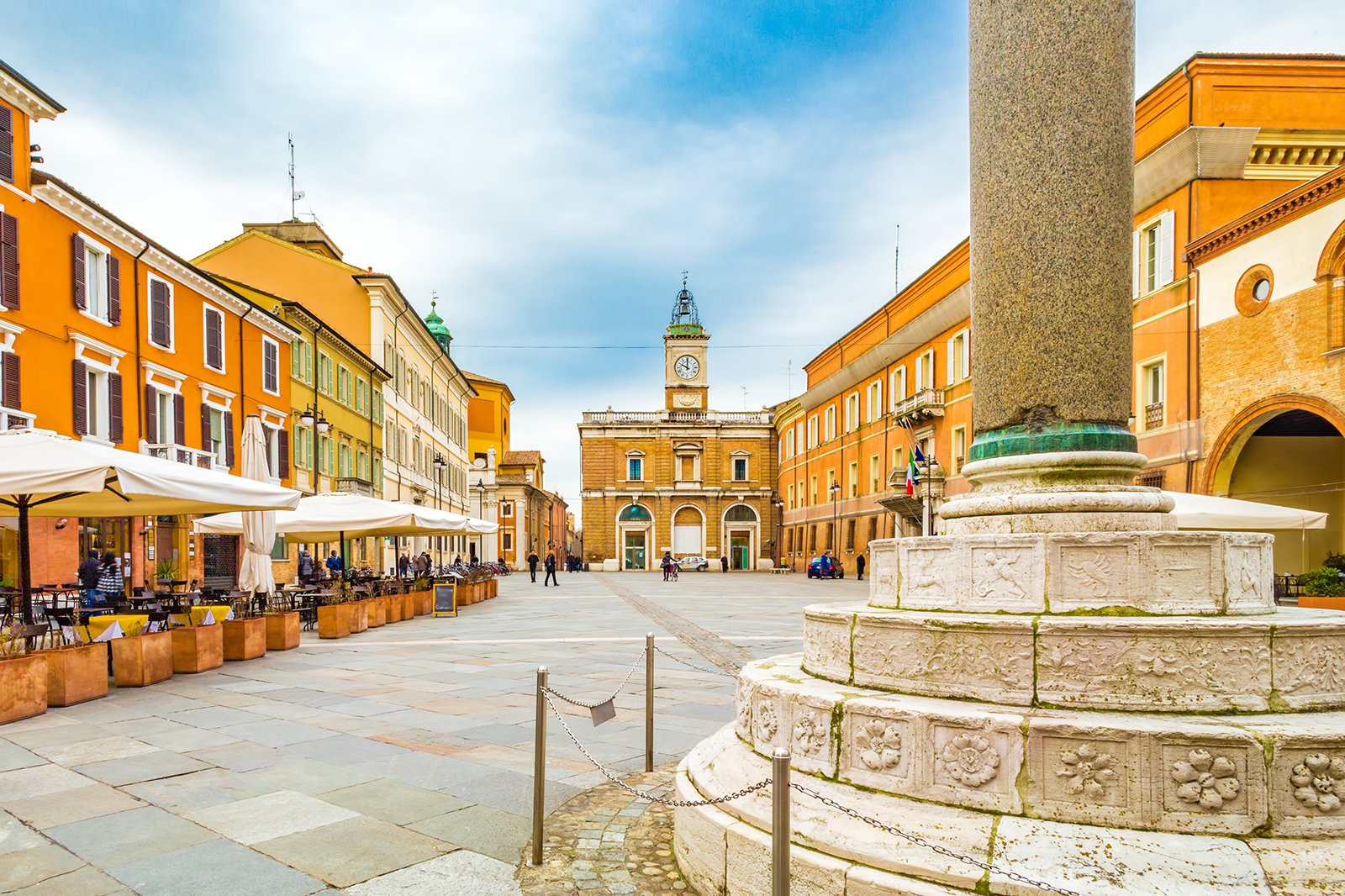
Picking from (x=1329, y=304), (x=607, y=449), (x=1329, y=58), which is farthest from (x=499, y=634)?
(x=607, y=449)

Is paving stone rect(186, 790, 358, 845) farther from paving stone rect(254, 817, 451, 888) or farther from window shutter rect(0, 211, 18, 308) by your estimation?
window shutter rect(0, 211, 18, 308)

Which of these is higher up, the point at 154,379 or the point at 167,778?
the point at 154,379

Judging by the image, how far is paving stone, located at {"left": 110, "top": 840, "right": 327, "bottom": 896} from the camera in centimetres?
369

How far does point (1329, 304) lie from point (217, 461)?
82.0ft

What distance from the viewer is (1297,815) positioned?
304 cm

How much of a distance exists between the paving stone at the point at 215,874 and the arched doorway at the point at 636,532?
61.5m

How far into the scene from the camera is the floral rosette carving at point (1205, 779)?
3.05 meters

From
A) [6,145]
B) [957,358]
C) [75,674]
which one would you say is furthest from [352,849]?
[957,358]

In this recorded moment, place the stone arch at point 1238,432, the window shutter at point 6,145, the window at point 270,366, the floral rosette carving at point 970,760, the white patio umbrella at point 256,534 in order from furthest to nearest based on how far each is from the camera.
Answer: the window at point 270,366 → the stone arch at point 1238,432 → the window shutter at point 6,145 → the white patio umbrella at point 256,534 → the floral rosette carving at point 970,760

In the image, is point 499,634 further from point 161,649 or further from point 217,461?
point 217,461

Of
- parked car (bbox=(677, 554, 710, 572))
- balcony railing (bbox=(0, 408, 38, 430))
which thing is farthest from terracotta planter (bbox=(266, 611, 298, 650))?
parked car (bbox=(677, 554, 710, 572))

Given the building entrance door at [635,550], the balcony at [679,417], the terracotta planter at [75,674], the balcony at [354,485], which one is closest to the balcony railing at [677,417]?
the balcony at [679,417]

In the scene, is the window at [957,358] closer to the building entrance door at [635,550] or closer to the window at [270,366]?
the window at [270,366]

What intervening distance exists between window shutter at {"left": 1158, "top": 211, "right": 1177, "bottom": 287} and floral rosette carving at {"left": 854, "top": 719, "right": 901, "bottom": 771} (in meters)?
Answer: 21.0
